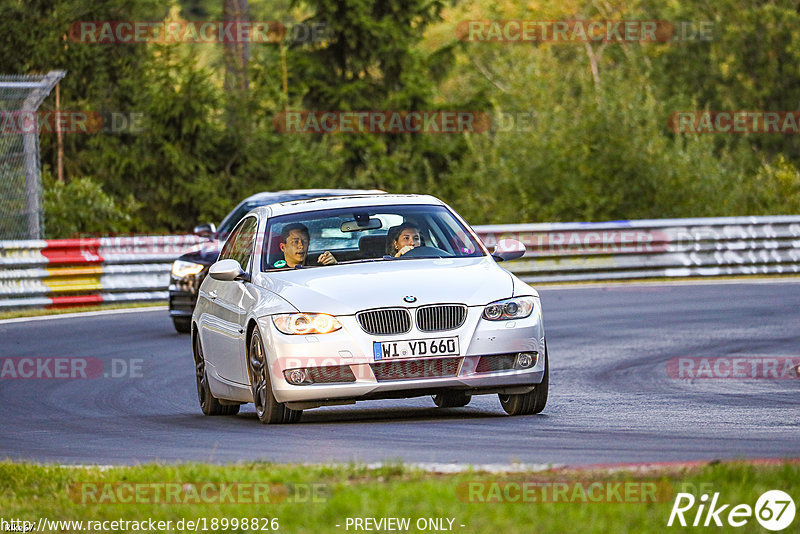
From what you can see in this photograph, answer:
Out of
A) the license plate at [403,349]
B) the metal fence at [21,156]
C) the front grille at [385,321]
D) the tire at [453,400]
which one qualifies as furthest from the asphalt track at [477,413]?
the metal fence at [21,156]

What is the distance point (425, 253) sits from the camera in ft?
36.5

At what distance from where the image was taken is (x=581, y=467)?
23.7ft

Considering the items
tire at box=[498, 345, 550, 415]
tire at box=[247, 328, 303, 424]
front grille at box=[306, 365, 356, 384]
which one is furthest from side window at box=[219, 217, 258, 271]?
tire at box=[498, 345, 550, 415]

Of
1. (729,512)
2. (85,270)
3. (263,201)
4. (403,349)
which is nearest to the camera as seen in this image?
(729,512)

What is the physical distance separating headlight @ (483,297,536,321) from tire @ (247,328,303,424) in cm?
146

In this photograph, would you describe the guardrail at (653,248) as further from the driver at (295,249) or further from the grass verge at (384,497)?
the grass verge at (384,497)

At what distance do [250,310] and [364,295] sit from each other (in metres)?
0.96

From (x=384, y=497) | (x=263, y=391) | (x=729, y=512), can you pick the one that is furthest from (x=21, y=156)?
(x=729, y=512)

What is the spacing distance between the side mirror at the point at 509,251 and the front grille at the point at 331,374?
6.33 ft

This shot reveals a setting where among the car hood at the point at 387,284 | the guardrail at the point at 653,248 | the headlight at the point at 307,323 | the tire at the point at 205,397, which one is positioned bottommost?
the guardrail at the point at 653,248

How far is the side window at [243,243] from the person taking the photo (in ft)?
38.0

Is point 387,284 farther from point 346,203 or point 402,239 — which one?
point 346,203

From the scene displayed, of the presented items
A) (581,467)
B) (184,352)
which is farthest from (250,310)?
(184,352)

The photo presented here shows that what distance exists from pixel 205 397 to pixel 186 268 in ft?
24.3
